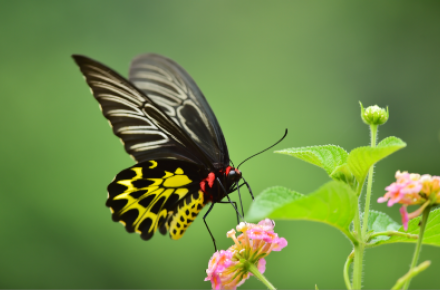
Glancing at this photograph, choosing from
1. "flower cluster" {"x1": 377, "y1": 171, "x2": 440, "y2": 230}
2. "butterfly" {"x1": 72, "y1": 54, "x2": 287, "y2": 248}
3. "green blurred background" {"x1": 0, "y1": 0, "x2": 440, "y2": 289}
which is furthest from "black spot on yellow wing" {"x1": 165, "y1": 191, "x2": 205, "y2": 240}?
"green blurred background" {"x1": 0, "y1": 0, "x2": 440, "y2": 289}

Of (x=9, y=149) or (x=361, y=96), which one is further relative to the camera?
(x=361, y=96)

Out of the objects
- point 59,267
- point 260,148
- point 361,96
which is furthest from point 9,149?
point 361,96

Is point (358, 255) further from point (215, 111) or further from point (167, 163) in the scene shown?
point (215, 111)

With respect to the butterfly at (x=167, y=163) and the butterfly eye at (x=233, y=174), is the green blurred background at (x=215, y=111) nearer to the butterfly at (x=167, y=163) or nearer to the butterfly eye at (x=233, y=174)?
the butterfly at (x=167, y=163)

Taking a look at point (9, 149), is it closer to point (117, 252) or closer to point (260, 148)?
point (117, 252)

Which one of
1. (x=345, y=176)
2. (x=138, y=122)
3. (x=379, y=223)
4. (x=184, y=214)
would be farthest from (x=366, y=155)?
(x=138, y=122)

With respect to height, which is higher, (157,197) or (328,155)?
(328,155)
